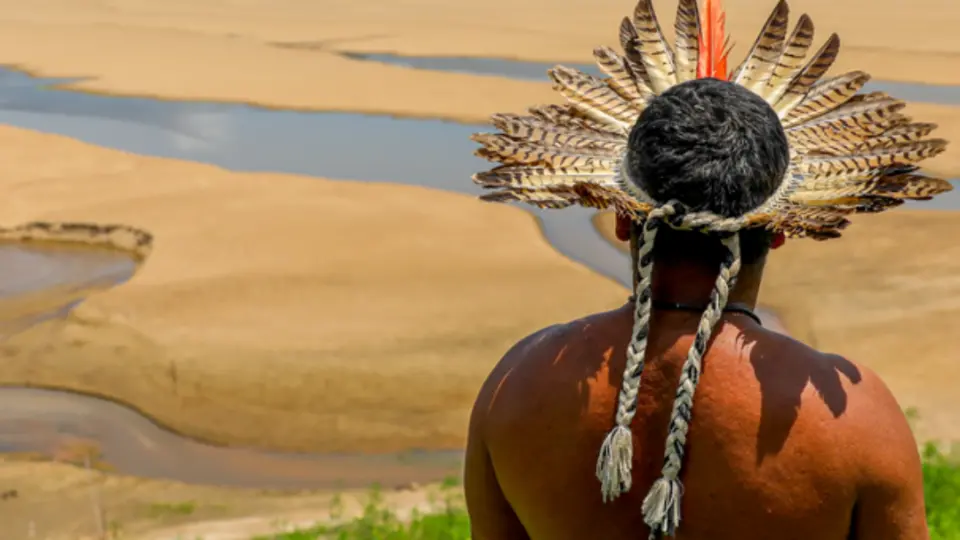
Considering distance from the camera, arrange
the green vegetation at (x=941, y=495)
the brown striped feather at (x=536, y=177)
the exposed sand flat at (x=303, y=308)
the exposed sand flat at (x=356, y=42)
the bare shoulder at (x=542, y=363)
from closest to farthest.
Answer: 1. the bare shoulder at (x=542, y=363)
2. the brown striped feather at (x=536, y=177)
3. the green vegetation at (x=941, y=495)
4. the exposed sand flat at (x=303, y=308)
5. the exposed sand flat at (x=356, y=42)

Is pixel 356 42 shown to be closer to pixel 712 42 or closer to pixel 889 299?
pixel 889 299

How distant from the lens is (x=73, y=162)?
1313cm

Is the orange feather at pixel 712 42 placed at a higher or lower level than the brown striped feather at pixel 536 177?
higher

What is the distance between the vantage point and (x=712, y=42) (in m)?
1.99

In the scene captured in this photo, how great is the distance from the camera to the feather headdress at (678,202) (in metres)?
1.60

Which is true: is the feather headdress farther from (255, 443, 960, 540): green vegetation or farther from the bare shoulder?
(255, 443, 960, 540): green vegetation

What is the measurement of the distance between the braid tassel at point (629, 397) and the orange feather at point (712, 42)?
45 cm

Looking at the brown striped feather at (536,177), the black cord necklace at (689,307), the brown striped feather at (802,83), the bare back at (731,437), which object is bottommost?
the bare back at (731,437)

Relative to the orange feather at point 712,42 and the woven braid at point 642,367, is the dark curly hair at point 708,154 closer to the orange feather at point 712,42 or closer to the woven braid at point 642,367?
the woven braid at point 642,367

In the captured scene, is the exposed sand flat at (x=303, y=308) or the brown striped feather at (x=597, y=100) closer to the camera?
the brown striped feather at (x=597, y=100)

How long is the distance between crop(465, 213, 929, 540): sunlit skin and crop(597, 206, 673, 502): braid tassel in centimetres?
3

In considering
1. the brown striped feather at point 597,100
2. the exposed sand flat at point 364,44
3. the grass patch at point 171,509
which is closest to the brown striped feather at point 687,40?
the brown striped feather at point 597,100

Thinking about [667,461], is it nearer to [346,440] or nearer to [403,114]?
[346,440]

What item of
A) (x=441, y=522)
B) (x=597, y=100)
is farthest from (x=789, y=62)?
(x=441, y=522)
